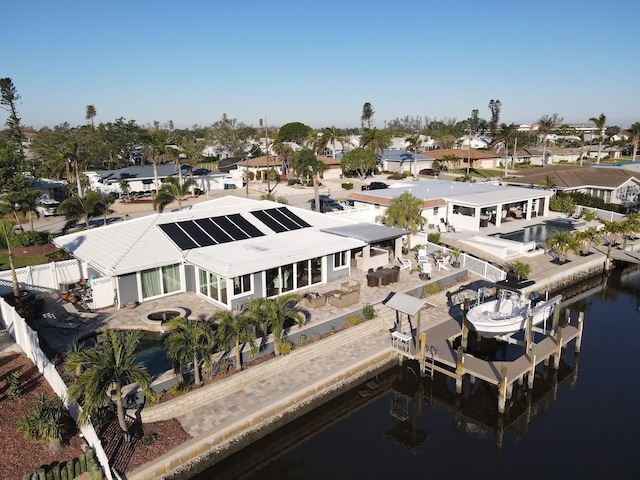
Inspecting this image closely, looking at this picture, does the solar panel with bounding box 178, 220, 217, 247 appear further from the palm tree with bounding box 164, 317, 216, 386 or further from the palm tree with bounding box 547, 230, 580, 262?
the palm tree with bounding box 547, 230, 580, 262

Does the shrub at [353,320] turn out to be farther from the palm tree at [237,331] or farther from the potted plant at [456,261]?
the potted plant at [456,261]

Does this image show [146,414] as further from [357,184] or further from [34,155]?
[34,155]

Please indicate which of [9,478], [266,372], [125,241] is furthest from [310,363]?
[125,241]

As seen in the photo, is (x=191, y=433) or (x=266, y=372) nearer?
(x=191, y=433)

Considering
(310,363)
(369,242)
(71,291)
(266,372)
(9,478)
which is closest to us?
(9,478)

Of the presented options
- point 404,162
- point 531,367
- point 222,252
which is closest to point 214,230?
point 222,252

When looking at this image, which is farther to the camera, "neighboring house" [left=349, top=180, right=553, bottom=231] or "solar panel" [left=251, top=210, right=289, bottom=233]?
"neighboring house" [left=349, top=180, right=553, bottom=231]

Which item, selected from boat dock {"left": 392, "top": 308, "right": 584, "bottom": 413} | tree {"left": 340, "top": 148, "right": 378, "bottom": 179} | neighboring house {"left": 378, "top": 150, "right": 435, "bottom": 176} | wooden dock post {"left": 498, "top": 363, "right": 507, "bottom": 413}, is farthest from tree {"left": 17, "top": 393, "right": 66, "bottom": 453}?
neighboring house {"left": 378, "top": 150, "right": 435, "bottom": 176}
